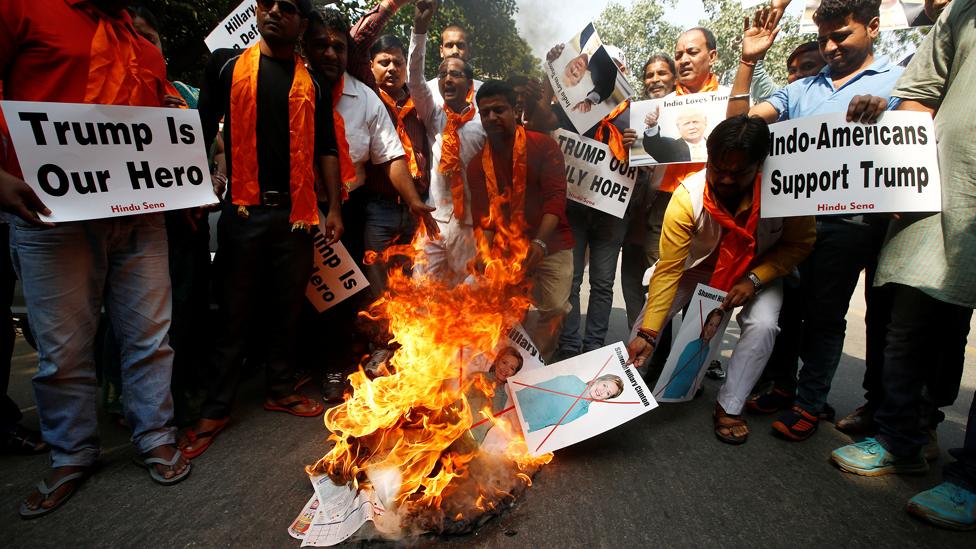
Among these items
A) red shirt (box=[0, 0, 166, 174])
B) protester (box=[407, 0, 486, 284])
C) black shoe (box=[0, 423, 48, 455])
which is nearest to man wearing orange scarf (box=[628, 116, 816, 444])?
protester (box=[407, 0, 486, 284])

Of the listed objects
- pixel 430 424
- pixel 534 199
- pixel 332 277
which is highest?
pixel 534 199

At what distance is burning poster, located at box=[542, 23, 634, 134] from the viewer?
4.08m

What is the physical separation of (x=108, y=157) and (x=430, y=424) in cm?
204

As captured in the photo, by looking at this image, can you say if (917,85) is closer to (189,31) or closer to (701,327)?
(701,327)

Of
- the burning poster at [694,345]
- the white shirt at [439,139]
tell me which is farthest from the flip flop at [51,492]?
the burning poster at [694,345]

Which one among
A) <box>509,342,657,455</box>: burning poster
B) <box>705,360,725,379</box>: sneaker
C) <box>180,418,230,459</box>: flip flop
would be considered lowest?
<box>705,360,725,379</box>: sneaker

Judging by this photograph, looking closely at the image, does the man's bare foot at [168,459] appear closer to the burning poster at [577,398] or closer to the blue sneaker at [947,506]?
the burning poster at [577,398]

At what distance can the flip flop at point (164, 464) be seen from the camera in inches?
99.5

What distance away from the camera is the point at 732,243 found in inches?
126

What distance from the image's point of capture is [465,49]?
4.24 meters

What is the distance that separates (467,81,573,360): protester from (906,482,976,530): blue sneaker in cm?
243

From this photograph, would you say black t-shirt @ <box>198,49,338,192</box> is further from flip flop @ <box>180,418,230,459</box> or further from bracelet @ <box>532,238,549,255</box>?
bracelet @ <box>532,238,549,255</box>

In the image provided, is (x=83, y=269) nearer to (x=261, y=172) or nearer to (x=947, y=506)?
(x=261, y=172)

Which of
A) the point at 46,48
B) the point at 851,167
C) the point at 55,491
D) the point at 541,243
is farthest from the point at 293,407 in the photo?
Result: the point at 851,167
